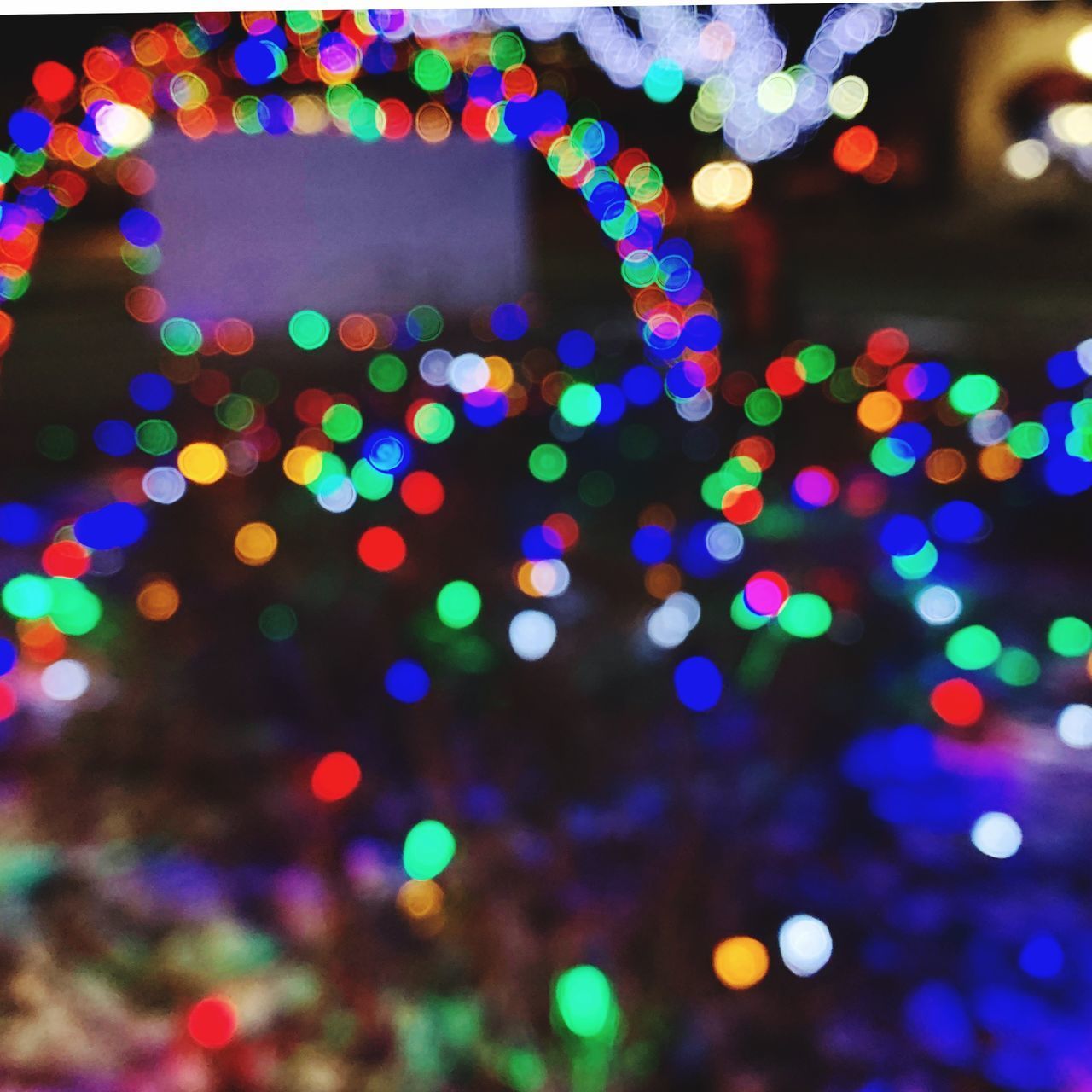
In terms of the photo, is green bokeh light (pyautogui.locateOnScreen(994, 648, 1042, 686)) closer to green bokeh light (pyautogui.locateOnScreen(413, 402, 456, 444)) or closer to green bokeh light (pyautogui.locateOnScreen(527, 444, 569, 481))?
green bokeh light (pyautogui.locateOnScreen(527, 444, 569, 481))

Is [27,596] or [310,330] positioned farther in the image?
[310,330]

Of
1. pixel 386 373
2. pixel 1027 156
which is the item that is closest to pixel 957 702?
pixel 1027 156

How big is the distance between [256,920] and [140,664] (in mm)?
895

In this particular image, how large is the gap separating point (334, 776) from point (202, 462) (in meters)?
1.88

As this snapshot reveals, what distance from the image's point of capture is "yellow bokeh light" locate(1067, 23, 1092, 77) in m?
2.36

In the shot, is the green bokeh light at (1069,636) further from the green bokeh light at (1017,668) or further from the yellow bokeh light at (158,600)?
the yellow bokeh light at (158,600)

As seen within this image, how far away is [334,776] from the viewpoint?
5.54ft

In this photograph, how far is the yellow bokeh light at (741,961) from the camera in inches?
49.0

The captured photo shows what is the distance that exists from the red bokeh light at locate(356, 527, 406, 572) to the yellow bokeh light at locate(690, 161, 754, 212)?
81.3 inches

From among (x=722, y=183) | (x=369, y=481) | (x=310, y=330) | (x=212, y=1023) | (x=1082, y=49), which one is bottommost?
(x=212, y=1023)

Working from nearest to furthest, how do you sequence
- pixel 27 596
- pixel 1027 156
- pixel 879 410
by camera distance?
pixel 27 596 → pixel 879 410 → pixel 1027 156

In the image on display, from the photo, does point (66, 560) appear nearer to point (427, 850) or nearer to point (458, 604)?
point (458, 604)

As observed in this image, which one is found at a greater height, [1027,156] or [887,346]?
[1027,156]

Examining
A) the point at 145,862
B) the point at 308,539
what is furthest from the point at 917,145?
the point at 145,862
